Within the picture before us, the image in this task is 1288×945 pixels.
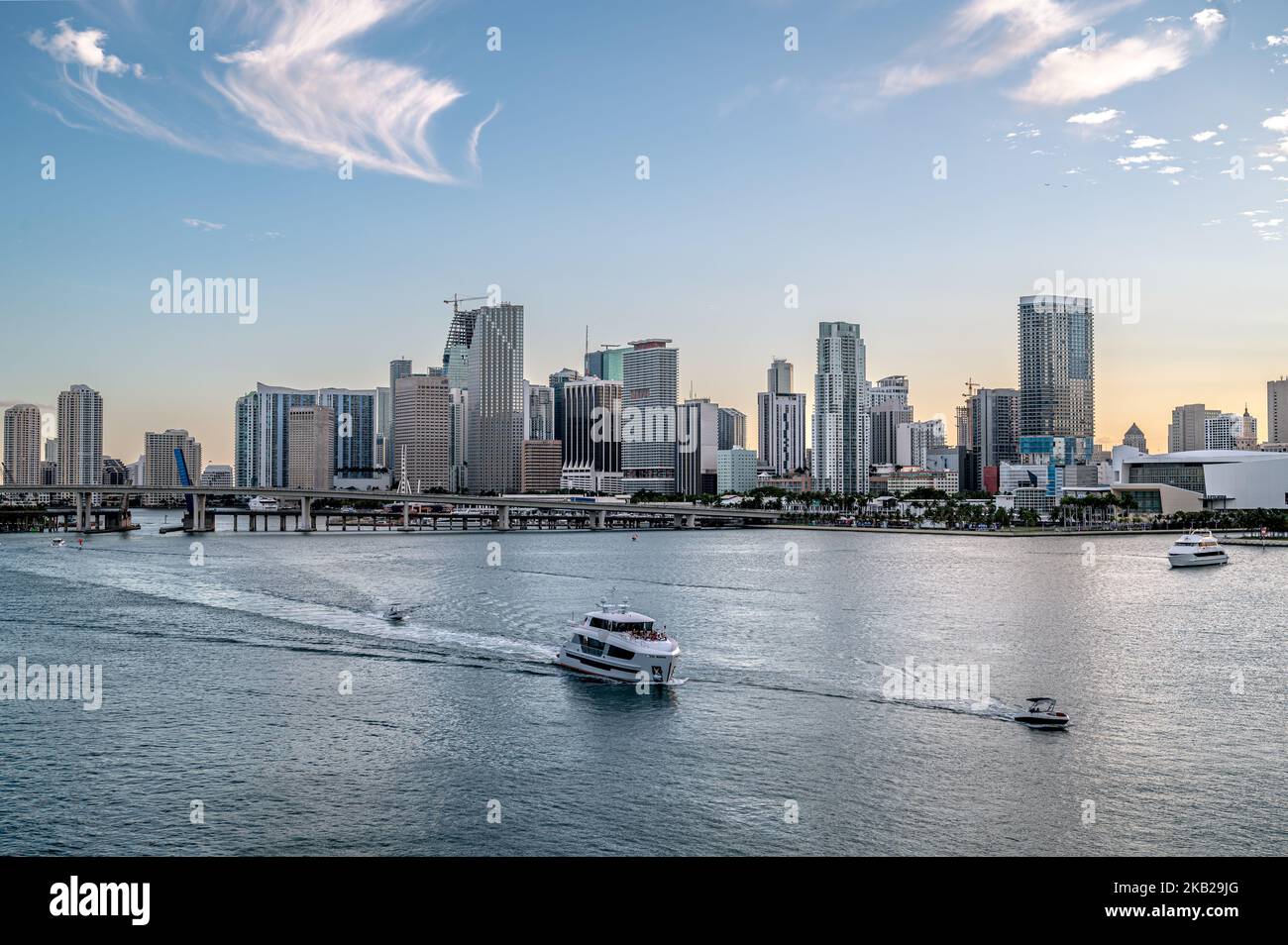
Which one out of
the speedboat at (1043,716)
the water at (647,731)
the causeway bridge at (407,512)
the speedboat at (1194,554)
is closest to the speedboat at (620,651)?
the water at (647,731)

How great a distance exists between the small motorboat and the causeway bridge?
62872 millimetres

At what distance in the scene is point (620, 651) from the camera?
25516mm

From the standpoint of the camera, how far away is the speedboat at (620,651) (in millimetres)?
25000

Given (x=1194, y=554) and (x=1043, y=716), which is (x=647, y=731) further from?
(x=1194, y=554)

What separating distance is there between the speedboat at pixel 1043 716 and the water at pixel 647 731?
13.0 inches

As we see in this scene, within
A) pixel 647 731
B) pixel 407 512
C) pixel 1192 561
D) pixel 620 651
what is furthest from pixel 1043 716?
pixel 407 512

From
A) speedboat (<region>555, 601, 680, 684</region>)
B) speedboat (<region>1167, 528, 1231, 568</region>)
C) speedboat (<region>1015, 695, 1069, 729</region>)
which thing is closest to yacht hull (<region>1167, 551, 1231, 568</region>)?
speedboat (<region>1167, 528, 1231, 568</region>)

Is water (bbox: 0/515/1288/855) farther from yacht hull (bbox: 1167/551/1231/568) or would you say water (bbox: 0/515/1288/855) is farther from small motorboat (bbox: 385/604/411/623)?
yacht hull (bbox: 1167/551/1231/568)

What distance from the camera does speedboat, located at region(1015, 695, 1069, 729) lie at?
2078 centimetres

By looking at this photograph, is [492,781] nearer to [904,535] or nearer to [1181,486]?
[904,535]

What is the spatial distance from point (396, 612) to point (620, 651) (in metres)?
14.2

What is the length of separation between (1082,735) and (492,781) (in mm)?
11824

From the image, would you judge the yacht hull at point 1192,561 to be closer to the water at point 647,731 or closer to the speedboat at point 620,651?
the water at point 647,731
